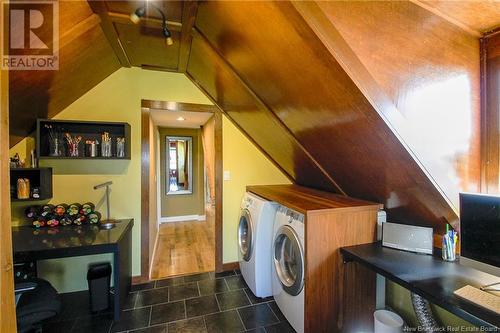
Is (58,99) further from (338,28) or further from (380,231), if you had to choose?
(380,231)

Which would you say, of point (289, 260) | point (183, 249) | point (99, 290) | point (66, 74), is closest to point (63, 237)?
point (99, 290)

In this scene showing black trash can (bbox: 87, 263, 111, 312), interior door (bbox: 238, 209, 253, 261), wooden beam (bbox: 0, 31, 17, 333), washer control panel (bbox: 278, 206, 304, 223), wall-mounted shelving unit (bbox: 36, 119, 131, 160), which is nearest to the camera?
wooden beam (bbox: 0, 31, 17, 333)

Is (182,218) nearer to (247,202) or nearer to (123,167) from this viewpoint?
(123,167)

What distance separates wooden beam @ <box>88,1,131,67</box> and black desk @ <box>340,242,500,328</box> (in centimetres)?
234

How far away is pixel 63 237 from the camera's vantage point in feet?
6.69

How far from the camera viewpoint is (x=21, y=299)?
4.86ft

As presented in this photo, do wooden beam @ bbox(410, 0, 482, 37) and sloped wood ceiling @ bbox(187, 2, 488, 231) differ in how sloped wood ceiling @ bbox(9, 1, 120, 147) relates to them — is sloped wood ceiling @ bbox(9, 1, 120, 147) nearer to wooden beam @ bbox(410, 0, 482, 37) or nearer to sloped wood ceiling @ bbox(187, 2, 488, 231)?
sloped wood ceiling @ bbox(187, 2, 488, 231)

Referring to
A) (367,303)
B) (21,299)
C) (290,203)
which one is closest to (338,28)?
(290,203)

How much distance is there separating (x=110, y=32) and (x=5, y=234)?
168cm

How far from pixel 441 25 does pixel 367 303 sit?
1.94 m

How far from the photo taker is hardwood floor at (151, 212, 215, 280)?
118 inches

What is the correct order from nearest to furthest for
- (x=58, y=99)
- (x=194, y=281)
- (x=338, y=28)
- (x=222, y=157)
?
1. (x=338, y=28)
2. (x=58, y=99)
3. (x=194, y=281)
4. (x=222, y=157)

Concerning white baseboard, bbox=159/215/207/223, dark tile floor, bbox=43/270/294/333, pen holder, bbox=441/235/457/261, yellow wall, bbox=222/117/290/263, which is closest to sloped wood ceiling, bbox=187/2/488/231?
pen holder, bbox=441/235/457/261

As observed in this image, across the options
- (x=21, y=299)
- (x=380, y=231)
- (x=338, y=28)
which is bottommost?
(x=21, y=299)
